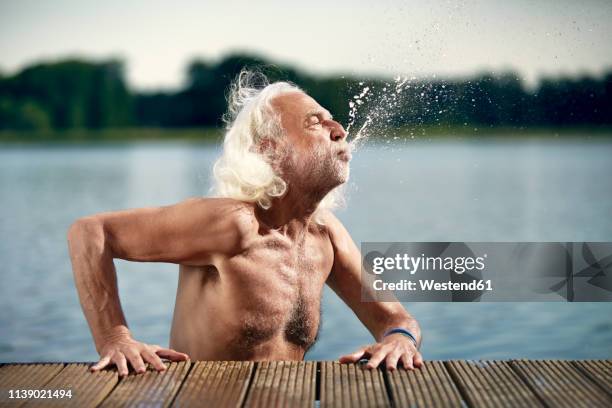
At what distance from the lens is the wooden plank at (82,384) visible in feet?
9.31

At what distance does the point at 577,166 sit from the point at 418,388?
29972mm

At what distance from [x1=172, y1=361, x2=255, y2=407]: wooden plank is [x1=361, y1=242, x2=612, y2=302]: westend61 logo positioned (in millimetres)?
4974

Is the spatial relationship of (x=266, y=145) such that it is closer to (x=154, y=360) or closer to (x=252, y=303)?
(x=252, y=303)

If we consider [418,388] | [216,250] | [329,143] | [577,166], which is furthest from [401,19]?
[577,166]

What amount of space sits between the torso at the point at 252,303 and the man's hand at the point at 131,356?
18.6 inches

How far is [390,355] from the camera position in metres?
3.23

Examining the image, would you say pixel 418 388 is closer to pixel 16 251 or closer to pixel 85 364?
pixel 85 364

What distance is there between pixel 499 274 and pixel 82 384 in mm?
8812

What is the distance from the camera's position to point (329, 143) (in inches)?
149

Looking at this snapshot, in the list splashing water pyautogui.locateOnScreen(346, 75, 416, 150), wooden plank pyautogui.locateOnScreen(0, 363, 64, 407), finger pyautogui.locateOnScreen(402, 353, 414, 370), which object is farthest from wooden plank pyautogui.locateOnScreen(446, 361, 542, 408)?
splashing water pyautogui.locateOnScreen(346, 75, 416, 150)

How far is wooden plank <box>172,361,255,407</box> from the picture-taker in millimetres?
2814

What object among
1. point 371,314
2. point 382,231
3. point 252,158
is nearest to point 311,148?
point 252,158

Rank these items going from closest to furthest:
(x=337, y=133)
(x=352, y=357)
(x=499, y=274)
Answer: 1. (x=352, y=357)
2. (x=337, y=133)
3. (x=499, y=274)

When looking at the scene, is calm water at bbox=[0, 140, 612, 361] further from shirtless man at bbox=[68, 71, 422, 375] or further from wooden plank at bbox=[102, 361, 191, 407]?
wooden plank at bbox=[102, 361, 191, 407]
